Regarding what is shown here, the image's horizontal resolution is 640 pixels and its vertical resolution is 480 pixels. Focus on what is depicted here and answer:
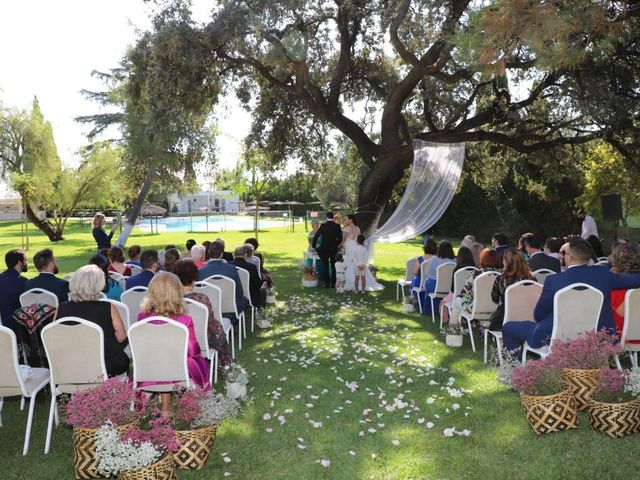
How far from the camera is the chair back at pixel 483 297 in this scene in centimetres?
612

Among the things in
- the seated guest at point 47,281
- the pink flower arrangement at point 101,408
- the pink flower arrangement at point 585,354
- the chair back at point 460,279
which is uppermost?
the seated guest at point 47,281

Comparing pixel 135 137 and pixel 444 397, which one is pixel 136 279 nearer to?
pixel 444 397

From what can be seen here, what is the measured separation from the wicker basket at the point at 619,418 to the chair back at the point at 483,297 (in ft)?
7.68

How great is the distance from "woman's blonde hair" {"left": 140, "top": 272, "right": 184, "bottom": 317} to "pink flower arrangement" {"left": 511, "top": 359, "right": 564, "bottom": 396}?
8.83 ft

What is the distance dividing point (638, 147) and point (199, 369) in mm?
11606

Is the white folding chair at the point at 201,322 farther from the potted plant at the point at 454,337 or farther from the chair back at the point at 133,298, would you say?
the potted plant at the point at 454,337

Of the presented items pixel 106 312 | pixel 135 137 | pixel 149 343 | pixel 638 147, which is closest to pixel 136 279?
pixel 106 312

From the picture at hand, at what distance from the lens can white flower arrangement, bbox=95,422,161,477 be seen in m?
3.12

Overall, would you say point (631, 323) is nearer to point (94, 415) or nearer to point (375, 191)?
point (94, 415)

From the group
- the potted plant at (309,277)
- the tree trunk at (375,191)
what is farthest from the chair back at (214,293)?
the tree trunk at (375,191)

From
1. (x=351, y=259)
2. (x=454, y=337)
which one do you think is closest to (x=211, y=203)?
(x=351, y=259)

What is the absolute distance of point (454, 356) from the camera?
6410mm

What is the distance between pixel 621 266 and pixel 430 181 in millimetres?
6078

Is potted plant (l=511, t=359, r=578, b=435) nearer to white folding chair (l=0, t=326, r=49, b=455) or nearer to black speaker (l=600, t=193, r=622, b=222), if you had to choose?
white folding chair (l=0, t=326, r=49, b=455)
